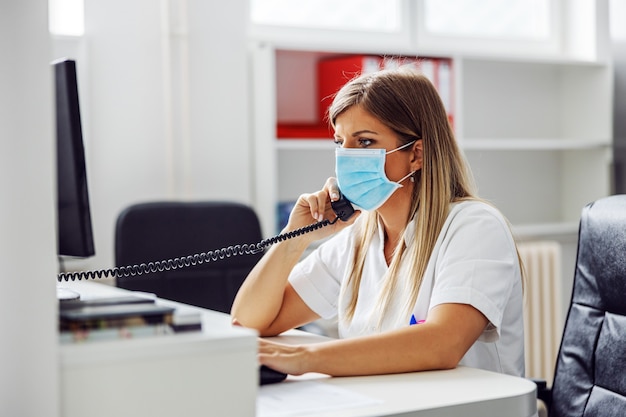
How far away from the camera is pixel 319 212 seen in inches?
81.8

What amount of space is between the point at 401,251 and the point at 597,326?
443mm

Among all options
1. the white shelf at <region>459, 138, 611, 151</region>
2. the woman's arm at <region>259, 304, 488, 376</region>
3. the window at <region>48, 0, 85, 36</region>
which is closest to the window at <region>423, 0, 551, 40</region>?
the white shelf at <region>459, 138, 611, 151</region>

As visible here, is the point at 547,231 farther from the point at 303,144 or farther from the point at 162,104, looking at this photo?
the point at 162,104

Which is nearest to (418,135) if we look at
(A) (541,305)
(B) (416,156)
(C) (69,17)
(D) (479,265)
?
(B) (416,156)

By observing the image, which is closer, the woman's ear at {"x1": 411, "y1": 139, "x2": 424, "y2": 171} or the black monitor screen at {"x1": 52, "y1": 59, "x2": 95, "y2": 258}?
the black monitor screen at {"x1": 52, "y1": 59, "x2": 95, "y2": 258}

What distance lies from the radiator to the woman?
184 cm

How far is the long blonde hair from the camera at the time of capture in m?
1.89

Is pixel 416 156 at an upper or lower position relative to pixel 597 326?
upper

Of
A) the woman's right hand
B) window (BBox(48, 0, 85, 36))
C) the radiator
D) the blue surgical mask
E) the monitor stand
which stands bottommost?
the radiator

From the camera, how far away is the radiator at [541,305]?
3762mm

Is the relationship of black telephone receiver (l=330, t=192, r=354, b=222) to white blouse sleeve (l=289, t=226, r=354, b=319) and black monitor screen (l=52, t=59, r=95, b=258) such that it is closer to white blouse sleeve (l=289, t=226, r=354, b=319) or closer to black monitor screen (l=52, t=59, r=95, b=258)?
white blouse sleeve (l=289, t=226, r=354, b=319)

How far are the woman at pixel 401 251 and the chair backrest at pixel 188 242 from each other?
705 mm

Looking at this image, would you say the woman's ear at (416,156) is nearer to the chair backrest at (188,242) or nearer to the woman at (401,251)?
the woman at (401,251)

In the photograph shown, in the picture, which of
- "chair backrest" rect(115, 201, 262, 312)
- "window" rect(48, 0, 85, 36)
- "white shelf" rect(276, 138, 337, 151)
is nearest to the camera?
"chair backrest" rect(115, 201, 262, 312)
